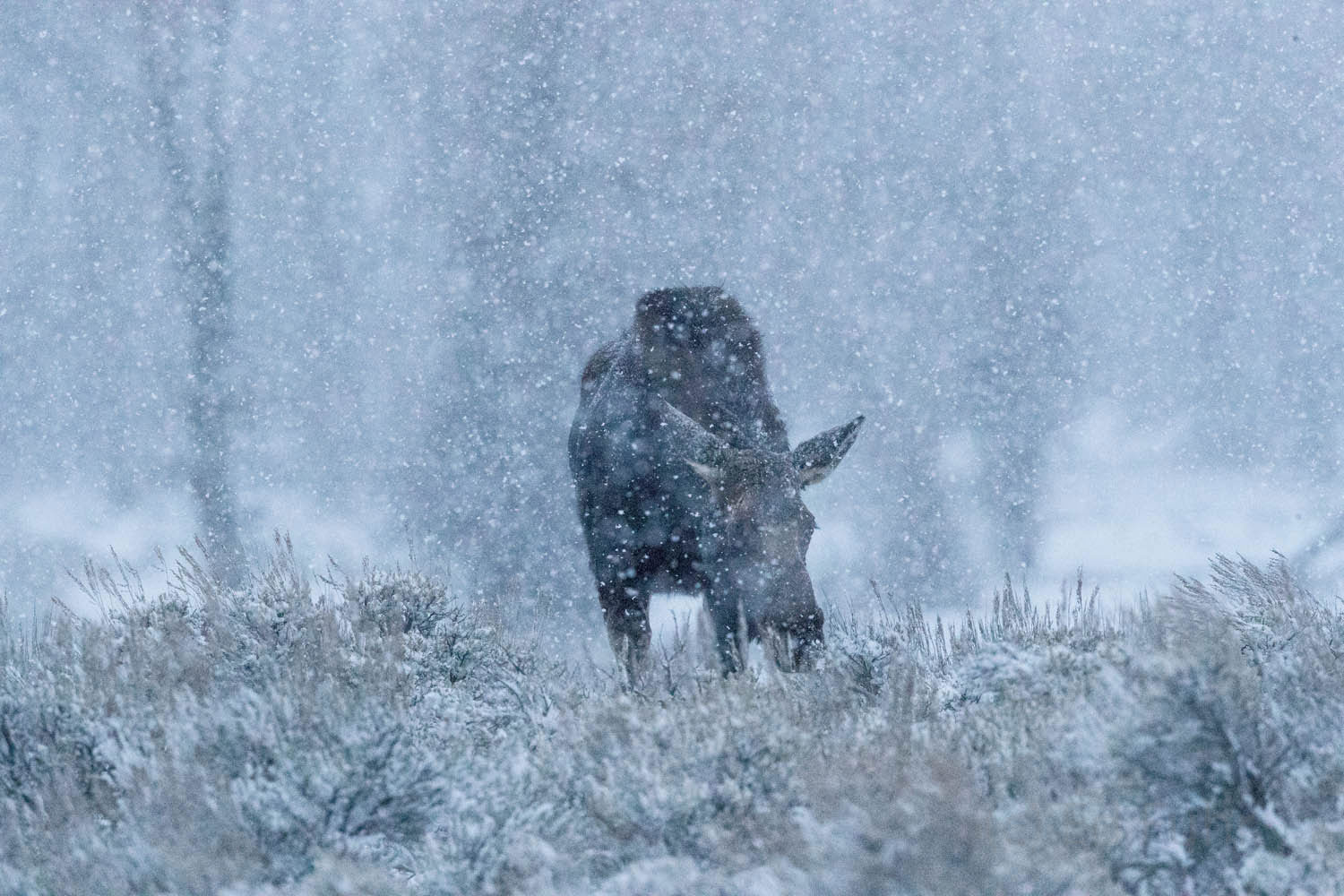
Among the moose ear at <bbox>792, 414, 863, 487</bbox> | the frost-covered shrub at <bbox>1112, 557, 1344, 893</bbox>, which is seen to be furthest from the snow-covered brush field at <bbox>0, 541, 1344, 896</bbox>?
the moose ear at <bbox>792, 414, 863, 487</bbox>

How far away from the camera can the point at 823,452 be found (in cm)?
685

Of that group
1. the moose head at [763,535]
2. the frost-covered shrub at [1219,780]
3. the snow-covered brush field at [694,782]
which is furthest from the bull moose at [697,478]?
the frost-covered shrub at [1219,780]

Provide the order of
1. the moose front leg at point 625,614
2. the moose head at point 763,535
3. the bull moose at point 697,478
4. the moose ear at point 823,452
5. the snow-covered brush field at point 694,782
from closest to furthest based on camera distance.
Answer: the snow-covered brush field at point 694,782
the moose head at point 763,535
the bull moose at point 697,478
the moose ear at point 823,452
the moose front leg at point 625,614

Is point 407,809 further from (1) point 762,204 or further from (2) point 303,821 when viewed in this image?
(1) point 762,204

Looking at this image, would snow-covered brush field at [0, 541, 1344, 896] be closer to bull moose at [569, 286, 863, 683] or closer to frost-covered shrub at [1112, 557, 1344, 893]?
frost-covered shrub at [1112, 557, 1344, 893]

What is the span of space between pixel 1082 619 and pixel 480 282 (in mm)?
28010

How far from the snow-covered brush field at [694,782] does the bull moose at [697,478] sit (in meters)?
0.87

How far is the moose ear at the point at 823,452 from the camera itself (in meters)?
6.80

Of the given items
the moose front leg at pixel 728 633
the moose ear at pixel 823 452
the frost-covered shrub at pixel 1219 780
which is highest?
the moose ear at pixel 823 452

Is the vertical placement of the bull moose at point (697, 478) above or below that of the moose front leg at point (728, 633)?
above

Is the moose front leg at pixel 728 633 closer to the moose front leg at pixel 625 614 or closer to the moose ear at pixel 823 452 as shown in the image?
the moose ear at pixel 823 452

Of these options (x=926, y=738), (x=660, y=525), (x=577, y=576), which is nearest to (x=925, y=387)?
(x=577, y=576)

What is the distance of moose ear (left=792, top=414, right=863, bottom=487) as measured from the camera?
6.80 m

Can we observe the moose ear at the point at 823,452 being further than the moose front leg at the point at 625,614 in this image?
No
